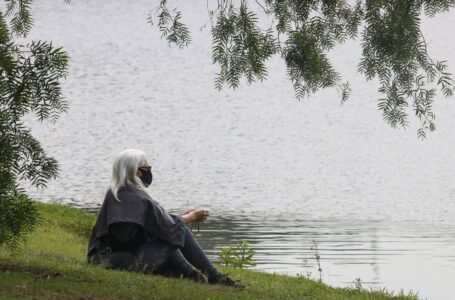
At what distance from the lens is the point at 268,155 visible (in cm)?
4572

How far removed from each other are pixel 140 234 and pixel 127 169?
2.20 ft

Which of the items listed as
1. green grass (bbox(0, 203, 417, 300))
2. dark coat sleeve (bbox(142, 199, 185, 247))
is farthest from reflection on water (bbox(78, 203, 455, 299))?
dark coat sleeve (bbox(142, 199, 185, 247))

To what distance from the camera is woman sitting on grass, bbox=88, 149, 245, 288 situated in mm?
10281

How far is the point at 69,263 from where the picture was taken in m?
11.1

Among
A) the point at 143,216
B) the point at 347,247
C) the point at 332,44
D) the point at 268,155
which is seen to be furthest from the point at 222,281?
the point at 268,155

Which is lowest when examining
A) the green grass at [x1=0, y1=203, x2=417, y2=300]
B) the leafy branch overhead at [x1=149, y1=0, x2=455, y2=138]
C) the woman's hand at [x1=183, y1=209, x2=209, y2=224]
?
the green grass at [x1=0, y1=203, x2=417, y2=300]

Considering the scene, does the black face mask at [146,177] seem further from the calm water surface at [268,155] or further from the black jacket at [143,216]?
the calm water surface at [268,155]

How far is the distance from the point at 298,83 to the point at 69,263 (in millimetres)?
3141

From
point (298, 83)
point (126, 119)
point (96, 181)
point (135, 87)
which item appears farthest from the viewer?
point (135, 87)

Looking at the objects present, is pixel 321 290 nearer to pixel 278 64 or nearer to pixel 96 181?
pixel 96 181

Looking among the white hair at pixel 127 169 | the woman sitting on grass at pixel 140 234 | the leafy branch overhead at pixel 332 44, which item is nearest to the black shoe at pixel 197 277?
the woman sitting on grass at pixel 140 234

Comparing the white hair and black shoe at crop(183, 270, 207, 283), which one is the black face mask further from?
black shoe at crop(183, 270, 207, 283)

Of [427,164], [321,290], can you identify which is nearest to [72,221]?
[321,290]

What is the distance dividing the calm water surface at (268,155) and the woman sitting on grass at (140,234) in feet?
29.1
